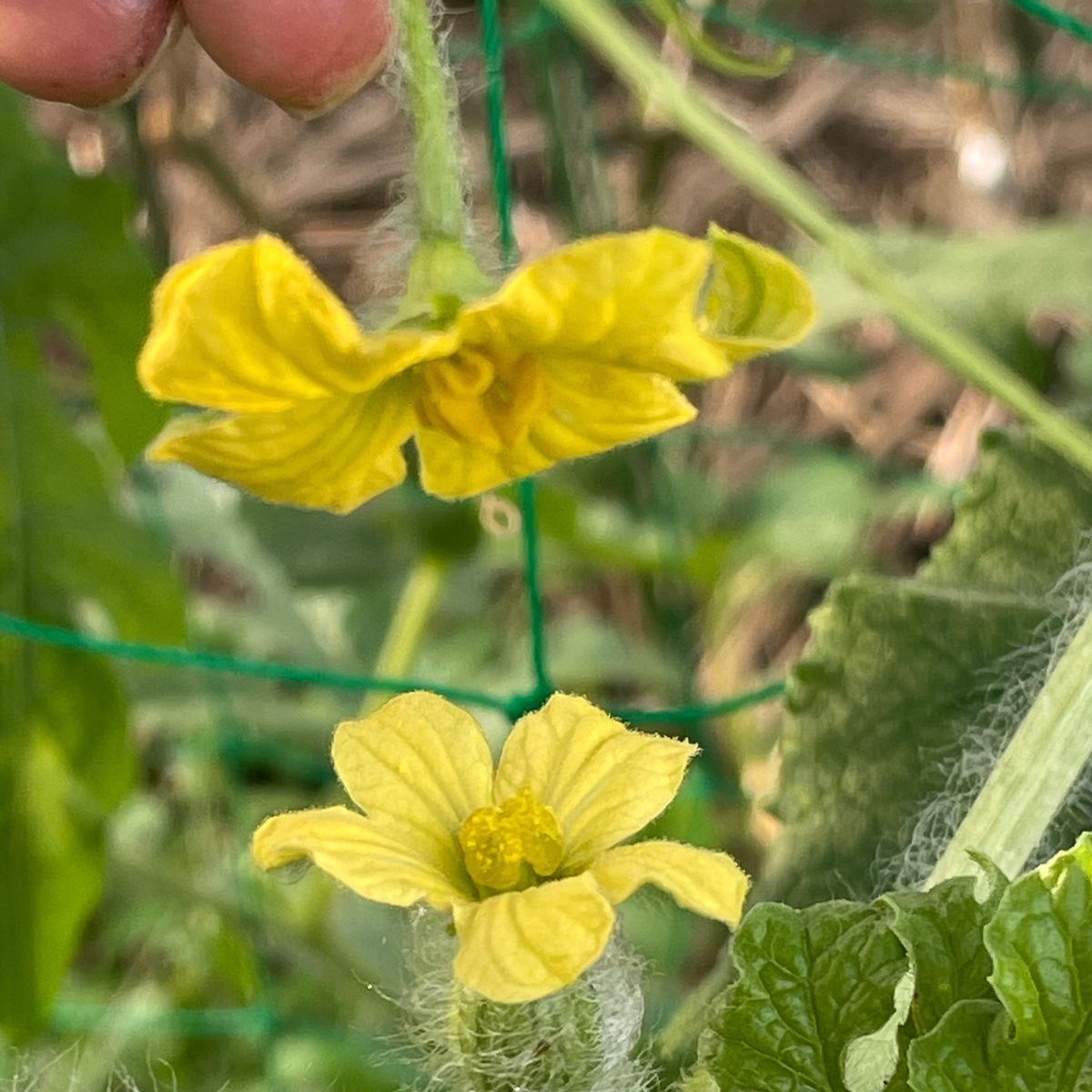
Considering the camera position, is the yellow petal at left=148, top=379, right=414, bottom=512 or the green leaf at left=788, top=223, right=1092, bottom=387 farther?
the green leaf at left=788, top=223, right=1092, bottom=387

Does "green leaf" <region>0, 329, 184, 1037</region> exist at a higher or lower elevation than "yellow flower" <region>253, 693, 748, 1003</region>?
lower

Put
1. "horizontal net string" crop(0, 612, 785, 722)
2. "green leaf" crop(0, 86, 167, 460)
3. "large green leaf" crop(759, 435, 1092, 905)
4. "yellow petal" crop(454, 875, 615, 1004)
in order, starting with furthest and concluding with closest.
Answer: "green leaf" crop(0, 86, 167, 460) < "horizontal net string" crop(0, 612, 785, 722) < "large green leaf" crop(759, 435, 1092, 905) < "yellow petal" crop(454, 875, 615, 1004)

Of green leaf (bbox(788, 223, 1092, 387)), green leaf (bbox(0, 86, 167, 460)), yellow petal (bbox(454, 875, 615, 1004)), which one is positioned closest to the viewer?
yellow petal (bbox(454, 875, 615, 1004))

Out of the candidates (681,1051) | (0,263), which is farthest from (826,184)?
(681,1051)

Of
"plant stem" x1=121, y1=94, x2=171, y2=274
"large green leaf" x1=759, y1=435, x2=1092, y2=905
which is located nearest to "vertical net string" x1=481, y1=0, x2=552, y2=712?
"large green leaf" x1=759, y1=435, x2=1092, y2=905

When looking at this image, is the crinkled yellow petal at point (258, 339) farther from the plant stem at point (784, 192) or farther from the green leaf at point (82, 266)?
the green leaf at point (82, 266)

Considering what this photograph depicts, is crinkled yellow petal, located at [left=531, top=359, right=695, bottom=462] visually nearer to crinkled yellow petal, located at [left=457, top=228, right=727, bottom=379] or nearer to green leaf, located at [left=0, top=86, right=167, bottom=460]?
crinkled yellow petal, located at [left=457, top=228, right=727, bottom=379]

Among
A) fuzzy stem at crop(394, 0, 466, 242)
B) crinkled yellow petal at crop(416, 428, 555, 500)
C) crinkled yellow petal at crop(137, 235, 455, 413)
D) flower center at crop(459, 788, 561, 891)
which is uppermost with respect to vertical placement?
fuzzy stem at crop(394, 0, 466, 242)
